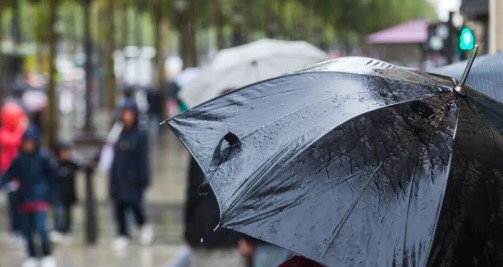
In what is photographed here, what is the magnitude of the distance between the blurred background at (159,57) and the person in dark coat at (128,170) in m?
0.42

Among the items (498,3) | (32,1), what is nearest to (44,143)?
(32,1)

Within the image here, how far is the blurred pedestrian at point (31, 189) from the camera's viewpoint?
11750 mm

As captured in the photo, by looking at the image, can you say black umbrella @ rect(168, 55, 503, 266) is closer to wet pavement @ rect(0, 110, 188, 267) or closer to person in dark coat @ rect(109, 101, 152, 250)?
wet pavement @ rect(0, 110, 188, 267)

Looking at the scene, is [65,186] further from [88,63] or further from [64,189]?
[88,63]

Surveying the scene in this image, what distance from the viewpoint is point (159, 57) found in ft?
134

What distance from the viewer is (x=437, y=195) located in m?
3.62

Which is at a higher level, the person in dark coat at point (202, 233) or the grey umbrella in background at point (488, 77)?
the grey umbrella in background at point (488, 77)

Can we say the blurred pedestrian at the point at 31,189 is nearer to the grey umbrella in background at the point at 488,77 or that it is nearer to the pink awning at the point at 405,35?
the grey umbrella in background at the point at 488,77

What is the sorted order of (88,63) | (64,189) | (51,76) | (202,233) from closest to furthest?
(202,233), (64,189), (51,76), (88,63)

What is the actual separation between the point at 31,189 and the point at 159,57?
2915 centimetres

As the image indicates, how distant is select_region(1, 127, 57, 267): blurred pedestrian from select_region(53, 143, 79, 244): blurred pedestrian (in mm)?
1954

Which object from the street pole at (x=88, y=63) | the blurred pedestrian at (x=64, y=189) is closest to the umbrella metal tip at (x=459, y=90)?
the blurred pedestrian at (x=64, y=189)

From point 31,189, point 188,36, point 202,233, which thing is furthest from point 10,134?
point 188,36

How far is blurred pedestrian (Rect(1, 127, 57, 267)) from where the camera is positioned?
11.8 meters
